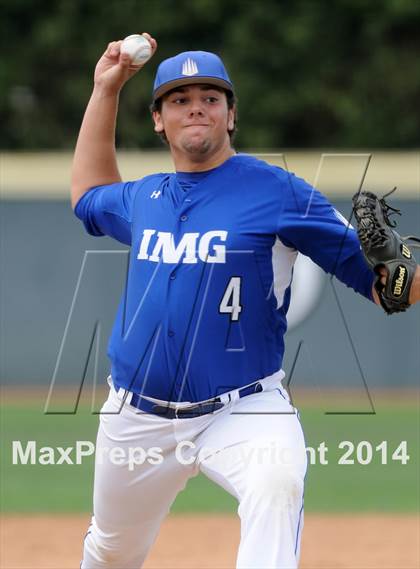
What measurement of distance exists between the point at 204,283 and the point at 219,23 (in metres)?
16.7

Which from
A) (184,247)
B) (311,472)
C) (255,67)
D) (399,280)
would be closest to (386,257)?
(399,280)

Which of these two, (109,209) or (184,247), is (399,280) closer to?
(184,247)

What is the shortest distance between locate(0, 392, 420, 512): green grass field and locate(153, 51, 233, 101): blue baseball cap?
401cm

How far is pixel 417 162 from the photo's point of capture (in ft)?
36.3

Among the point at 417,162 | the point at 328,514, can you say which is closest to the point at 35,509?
the point at 328,514

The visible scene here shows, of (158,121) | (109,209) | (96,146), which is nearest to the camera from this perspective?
(158,121)

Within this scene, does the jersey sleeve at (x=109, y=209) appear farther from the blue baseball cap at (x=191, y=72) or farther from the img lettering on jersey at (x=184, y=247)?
the blue baseball cap at (x=191, y=72)

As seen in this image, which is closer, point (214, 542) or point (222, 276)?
point (222, 276)

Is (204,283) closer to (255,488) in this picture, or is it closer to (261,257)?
(261,257)

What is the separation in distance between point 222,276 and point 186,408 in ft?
1.47

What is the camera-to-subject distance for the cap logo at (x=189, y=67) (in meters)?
3.95

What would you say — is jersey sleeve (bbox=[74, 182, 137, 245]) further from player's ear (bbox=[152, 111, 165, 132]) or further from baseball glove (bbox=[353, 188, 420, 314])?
baseball glove (bbox=[353, 188, 420, 314])

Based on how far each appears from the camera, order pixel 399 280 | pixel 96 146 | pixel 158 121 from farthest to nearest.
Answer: pixel 96 146, pixel 158 121, pixel 399 280

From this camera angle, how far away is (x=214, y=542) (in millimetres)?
6395
